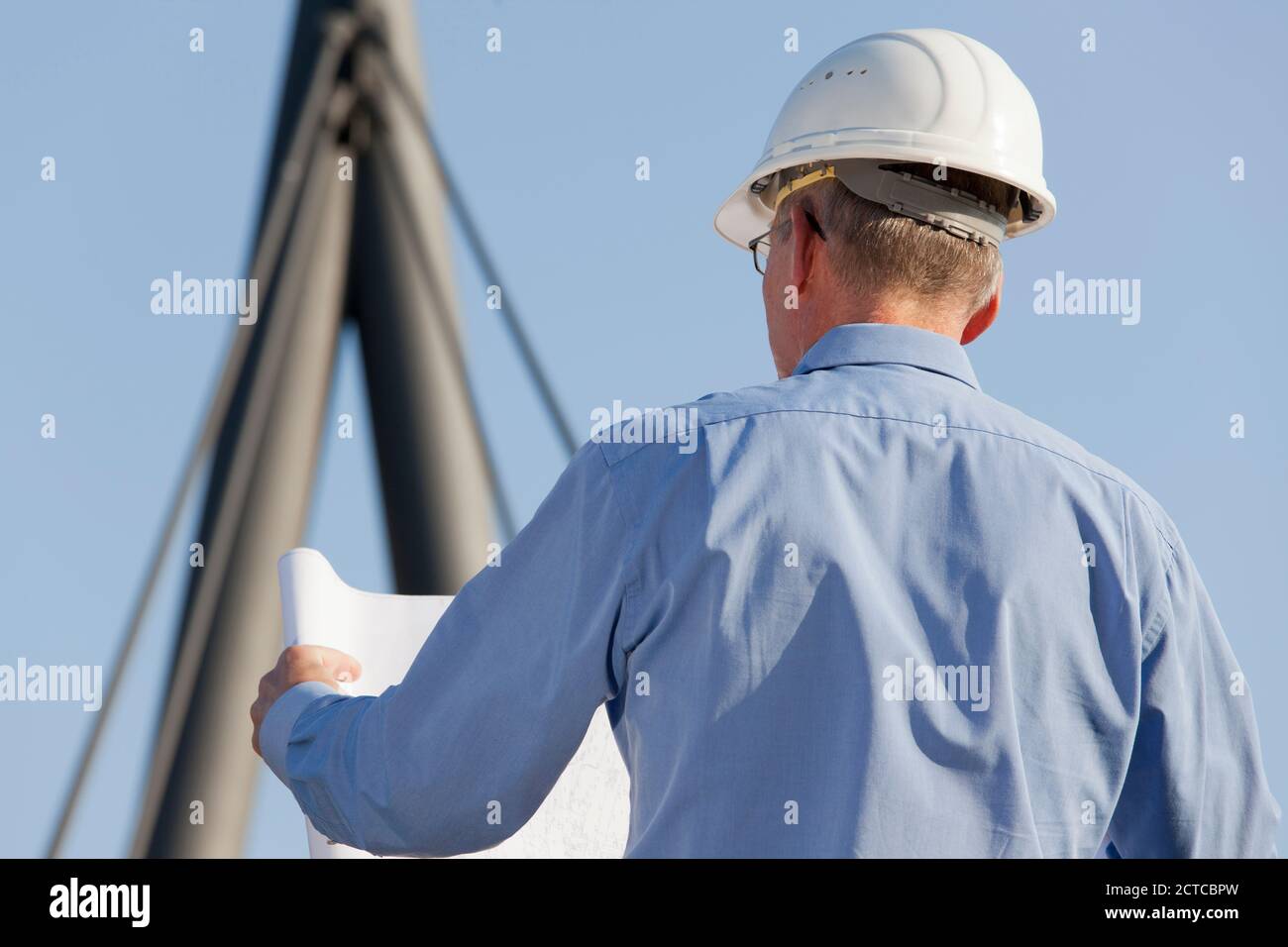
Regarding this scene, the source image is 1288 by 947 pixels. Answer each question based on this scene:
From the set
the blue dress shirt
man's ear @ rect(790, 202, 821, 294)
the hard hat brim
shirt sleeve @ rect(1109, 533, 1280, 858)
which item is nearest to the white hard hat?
the hard hat brim

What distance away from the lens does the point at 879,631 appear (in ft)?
5.96

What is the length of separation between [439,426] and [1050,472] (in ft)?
14.6

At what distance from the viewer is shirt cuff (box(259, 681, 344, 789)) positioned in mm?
2066

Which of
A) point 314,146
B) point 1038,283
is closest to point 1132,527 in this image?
point 1038,283

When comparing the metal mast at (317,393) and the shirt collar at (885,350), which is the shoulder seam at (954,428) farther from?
the metal mast at (317,393)

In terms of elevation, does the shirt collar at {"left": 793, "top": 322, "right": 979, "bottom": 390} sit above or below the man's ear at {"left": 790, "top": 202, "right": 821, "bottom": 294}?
below

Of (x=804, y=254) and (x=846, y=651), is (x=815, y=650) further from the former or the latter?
(x=804, y=254)

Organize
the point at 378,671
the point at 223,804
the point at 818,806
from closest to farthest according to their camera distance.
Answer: the point at 818,806
the point at 378,671
the point at 223,804

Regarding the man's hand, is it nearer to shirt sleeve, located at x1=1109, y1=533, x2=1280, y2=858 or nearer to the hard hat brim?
the hard hat brim

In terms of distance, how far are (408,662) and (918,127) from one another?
1450 mm

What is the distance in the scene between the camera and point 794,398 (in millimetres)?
1941
